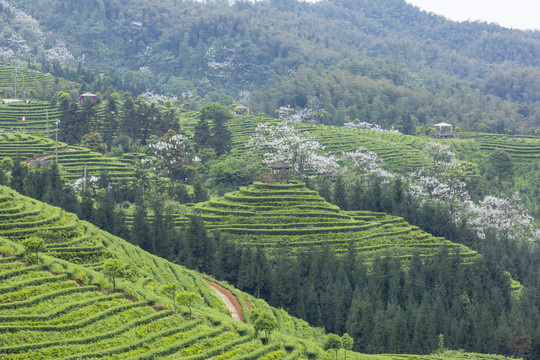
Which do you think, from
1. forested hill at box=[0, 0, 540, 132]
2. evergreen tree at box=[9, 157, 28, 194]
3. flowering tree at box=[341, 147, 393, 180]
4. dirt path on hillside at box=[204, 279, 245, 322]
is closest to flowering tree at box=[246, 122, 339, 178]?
flowering tree at box=[341, 147, 393, 180]

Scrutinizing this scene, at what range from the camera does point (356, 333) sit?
48.1 meters

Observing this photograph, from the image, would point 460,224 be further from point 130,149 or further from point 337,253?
point 130,149

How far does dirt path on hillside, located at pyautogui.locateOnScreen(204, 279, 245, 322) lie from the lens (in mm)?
44250

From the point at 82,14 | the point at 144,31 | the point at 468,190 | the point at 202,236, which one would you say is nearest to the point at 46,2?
the point at 82,14

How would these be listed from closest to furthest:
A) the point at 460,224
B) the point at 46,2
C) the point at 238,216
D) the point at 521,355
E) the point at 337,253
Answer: the point at 521,355, the point at 337,253, the point at 238,216, the point at 460,224, the point at 46,2

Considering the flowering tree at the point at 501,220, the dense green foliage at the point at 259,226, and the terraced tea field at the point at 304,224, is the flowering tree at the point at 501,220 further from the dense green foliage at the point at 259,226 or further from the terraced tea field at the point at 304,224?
the terraced tea field at the point at 304,224

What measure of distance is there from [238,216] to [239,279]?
36.1 feet

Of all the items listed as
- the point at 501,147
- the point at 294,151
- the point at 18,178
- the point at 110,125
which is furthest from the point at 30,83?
the point at 501,147

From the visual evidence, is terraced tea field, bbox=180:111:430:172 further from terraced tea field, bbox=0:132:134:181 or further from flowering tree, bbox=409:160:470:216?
terraced tea field, bbox=0:132:134:181

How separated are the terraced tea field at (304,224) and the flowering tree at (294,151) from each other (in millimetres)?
15111

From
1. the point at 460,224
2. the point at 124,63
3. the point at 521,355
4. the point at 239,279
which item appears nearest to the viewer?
the point at 521,355

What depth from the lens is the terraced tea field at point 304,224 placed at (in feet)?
201

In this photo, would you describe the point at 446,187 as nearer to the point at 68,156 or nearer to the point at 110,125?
the point at 68,156

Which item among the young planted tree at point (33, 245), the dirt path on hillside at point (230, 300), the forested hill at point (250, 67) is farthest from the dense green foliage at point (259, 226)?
the forested hill at point (250, 67)
